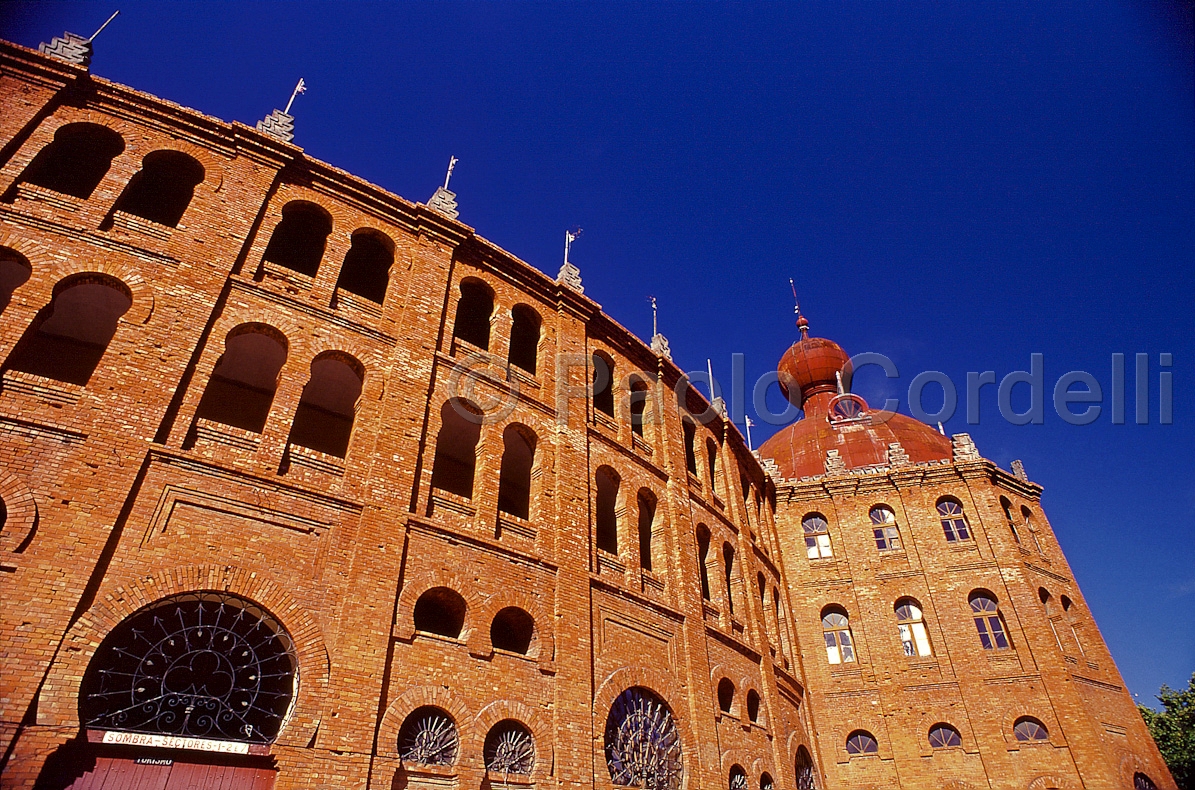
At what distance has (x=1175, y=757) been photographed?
2941cm

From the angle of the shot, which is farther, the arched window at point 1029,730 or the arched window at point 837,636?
the arched window at point 837,636

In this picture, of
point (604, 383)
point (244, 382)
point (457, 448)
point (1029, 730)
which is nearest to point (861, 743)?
point (1029, 730)

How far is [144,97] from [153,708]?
11.4 metres

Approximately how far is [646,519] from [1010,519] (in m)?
15.5

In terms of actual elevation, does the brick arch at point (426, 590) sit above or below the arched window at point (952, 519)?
below

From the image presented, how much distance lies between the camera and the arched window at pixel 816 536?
2552 cm

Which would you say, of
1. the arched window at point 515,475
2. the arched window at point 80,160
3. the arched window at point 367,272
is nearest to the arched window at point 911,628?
the arched window at point 515,475

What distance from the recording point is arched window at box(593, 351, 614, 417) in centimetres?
1848

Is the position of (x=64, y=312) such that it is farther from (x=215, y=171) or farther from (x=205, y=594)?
(x=205, y=594)

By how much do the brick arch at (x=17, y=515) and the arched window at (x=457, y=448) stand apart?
6909 mm

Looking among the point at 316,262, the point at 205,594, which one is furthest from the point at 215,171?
the point at 205,594

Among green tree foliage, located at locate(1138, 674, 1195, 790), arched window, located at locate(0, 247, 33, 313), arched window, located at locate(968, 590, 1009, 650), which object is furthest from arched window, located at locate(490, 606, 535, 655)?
green tree foliage, located at locate(1138, 674, 1195, 790)

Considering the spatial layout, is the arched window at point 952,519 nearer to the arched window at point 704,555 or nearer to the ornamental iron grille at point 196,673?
Result: the arched window at point 704,555

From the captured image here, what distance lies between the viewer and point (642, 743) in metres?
13.2
